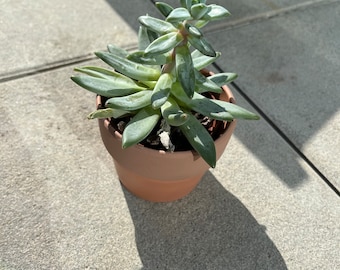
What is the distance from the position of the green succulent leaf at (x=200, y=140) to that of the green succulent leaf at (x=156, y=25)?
0.31 metres

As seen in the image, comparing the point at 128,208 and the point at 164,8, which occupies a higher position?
the point at 164,8

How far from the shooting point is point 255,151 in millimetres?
2291

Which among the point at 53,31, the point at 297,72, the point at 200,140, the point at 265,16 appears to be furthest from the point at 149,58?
the point at 265,16

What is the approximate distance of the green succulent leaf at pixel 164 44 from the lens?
1514 millimetres

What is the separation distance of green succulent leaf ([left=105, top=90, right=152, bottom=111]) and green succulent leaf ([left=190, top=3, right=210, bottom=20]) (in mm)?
324

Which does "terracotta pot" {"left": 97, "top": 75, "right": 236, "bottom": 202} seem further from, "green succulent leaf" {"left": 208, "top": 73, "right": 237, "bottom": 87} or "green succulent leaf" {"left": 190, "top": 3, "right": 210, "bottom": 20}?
"green succulent leaf" {"left": 190, "top": 3, "right": 210, "bottom": 20}

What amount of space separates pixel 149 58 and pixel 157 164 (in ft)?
1.25

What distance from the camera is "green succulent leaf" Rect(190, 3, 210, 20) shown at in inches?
58.7

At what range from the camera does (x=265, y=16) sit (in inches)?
124

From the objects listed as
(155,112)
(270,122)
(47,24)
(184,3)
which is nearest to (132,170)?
(155,112)

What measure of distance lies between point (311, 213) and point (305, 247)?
182 millimetres

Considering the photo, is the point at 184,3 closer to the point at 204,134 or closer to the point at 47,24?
the point at 204,134

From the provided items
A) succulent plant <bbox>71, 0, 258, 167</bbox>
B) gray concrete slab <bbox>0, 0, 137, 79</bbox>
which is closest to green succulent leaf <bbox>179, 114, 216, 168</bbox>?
succulent plant <bbox>71, 0, 258, 167</bbox>

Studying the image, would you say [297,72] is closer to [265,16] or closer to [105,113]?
[265,16]
